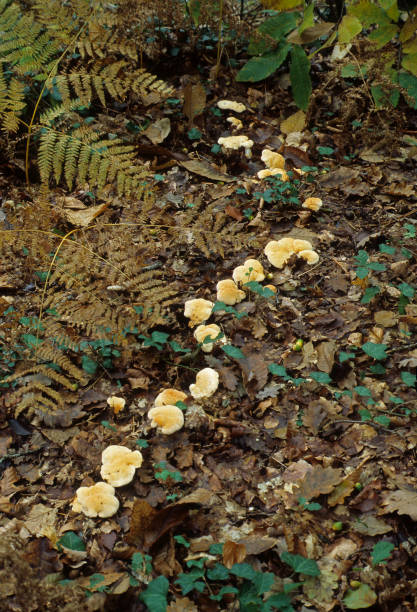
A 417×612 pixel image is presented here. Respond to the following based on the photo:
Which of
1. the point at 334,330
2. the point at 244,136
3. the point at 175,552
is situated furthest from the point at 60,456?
the point at 244,136

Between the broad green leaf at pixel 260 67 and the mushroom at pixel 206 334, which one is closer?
the mushroom at pixel 206 334

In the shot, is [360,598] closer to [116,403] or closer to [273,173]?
[116,403]

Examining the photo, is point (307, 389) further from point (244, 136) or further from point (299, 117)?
point (299, 117)

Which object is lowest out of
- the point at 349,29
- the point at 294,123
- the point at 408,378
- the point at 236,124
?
the point at 408,378

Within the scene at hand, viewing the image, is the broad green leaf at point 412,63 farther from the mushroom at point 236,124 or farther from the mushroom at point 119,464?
the mushroom at point 119,464

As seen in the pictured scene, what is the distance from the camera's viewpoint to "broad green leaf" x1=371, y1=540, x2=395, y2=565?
2.33 metres

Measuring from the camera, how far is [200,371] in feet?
10.8

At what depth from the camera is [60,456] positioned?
3.04 metres

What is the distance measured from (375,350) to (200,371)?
1198 millimetres

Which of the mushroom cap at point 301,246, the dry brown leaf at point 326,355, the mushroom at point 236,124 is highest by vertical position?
the mushroom at point 236,124

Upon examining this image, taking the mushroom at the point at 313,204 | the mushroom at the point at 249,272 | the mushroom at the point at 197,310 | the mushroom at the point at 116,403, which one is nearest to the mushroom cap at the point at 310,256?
the mushroom at the point at 249,272

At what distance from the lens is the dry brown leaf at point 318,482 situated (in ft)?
8.76

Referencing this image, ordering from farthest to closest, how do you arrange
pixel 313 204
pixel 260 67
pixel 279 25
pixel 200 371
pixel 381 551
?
pixel 260 67, pixel 313 204, pixel 279 25, pixel 200 371, pixel 381 551

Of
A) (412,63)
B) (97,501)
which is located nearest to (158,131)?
(412,63)
